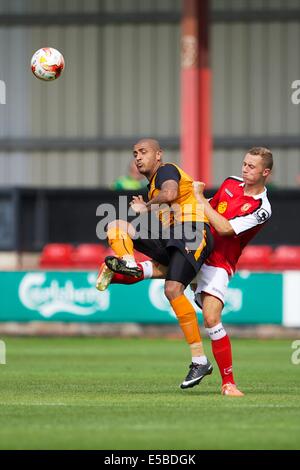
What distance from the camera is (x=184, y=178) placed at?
37.0 ft

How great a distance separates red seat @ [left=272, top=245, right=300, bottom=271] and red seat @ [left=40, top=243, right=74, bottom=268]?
342 cm

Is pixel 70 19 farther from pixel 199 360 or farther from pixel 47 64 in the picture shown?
pixel 199 360

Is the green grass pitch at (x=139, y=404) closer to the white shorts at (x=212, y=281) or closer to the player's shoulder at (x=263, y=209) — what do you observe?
the white shorts at (x=212, y=281)

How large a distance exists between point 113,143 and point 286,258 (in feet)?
31.2

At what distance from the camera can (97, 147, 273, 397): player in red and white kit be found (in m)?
10.9

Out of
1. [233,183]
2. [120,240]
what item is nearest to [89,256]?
[120,240]

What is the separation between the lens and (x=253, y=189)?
1114 centimetres

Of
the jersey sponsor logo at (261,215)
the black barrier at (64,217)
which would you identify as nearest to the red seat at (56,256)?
the black barrier at (64,217)

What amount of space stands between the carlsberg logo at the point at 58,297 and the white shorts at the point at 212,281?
9567 millimetres

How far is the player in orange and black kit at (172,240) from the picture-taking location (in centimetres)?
1105

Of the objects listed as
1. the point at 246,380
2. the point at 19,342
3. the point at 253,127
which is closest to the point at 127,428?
the point at 246,380

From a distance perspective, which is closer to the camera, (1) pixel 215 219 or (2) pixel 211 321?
(1) pixel 215 219

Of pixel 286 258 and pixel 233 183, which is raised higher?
pixel 233 183
